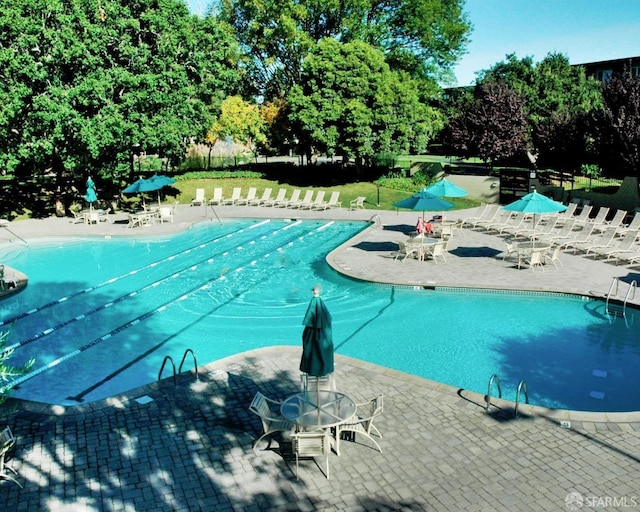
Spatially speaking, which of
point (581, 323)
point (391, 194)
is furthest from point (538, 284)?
point (391, 194)

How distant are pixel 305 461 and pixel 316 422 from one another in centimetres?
62

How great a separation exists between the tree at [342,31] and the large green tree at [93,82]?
981cm

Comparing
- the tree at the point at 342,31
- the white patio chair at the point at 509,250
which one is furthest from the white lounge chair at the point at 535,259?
the tree at the point at 342,31

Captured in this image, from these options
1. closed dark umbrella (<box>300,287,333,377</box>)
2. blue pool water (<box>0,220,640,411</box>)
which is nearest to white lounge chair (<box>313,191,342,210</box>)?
blue pool water (<box>0,220,640,411</box>)

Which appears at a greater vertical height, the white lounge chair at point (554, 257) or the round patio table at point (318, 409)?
the white lounge chair at point (554, 257)

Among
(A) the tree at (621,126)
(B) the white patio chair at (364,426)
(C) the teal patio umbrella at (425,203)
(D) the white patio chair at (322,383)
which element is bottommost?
(B) the white patio chair at (364,426)

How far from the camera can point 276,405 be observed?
1020cm

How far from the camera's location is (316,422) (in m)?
8.50

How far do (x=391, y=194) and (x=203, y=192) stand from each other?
11539 millimetres

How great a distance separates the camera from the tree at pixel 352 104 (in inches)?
1396

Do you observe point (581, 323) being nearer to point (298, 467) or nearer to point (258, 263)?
point (298, 467)

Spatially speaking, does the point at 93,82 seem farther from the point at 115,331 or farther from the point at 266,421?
the point at 266,421

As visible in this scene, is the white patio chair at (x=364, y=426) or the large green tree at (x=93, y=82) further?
the large green tree at (x=93, y=82)

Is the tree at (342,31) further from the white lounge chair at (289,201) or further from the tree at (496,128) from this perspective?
the white lounge chair at (289,201)
